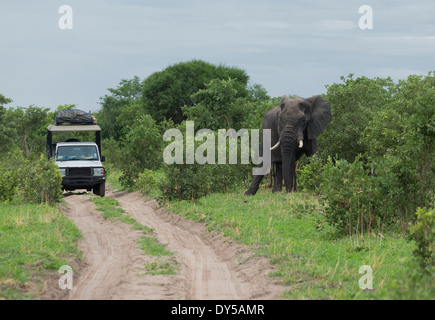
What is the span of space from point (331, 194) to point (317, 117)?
8458 mm

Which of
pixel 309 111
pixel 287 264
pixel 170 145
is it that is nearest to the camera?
pixel 287 264

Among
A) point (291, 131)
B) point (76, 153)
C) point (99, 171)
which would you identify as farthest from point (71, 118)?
point (291, 131)

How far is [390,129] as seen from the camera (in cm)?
2027

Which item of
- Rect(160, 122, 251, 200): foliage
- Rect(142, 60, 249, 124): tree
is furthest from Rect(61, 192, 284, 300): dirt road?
Rect(142, 60, 249, 124): tree

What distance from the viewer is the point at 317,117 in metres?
20.5

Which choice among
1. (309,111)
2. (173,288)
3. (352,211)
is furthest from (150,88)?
(173,288)

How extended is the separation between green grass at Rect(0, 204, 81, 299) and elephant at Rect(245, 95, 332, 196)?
752 cm

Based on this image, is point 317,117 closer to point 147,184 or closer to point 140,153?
point 147,184

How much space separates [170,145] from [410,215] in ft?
29.6

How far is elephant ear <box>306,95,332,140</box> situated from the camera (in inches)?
801

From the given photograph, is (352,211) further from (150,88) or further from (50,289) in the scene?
(150,88)

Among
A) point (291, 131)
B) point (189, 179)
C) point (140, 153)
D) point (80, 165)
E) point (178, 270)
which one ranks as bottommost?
point (178, 270)

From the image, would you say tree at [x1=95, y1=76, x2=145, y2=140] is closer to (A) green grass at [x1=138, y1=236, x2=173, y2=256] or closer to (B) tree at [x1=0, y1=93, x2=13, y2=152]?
(B) tree at [x1=0, y1=93, x2=13, y2=152]

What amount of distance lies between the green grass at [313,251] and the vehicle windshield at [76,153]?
23.2 feet
